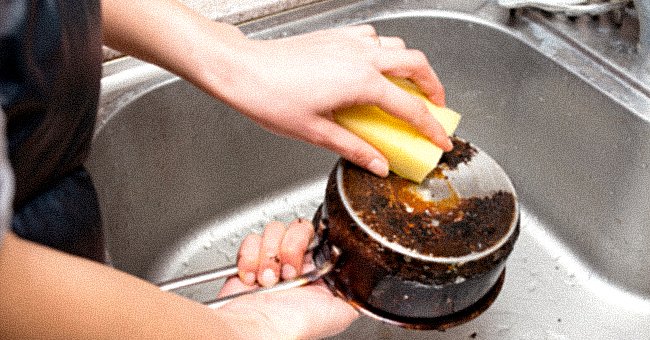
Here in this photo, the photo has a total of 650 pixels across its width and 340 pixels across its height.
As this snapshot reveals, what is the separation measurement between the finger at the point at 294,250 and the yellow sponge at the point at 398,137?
0.11 meters

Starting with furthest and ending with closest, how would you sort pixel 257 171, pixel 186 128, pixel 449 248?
pixel 257 171, pixel 186 128, pixel 449 248

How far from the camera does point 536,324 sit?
919mm

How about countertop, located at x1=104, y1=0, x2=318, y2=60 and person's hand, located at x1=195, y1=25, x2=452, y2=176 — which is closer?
person's hand, located at x1=195, y1=25, x2=452, y2=176

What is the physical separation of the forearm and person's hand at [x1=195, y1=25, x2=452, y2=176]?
26 cm

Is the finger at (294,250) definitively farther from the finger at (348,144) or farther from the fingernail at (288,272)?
the finger at (348,144)

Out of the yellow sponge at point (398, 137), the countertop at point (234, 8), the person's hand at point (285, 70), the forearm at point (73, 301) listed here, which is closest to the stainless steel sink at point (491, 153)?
the countertop at point (234, 8)

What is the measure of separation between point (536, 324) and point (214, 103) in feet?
1.65

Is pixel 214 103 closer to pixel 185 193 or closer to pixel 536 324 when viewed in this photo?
pixel 185 193

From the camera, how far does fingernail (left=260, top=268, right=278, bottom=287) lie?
69 cm

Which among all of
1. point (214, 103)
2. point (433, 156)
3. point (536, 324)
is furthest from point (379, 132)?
point (536, 324)

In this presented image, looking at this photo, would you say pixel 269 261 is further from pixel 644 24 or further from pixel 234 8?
pixel 644 24

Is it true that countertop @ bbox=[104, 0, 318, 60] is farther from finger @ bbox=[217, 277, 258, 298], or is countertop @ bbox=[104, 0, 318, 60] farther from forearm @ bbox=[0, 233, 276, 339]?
forearm @ bbox=[0, 233, 276, 339]

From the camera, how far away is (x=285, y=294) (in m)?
0.67

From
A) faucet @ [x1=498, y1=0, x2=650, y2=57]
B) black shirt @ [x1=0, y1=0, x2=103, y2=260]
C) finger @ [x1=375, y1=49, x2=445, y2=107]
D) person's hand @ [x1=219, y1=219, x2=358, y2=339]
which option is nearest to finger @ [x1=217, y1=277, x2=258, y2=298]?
person's hand @ [x1=219, y1=219, x2=358, y2=339]
